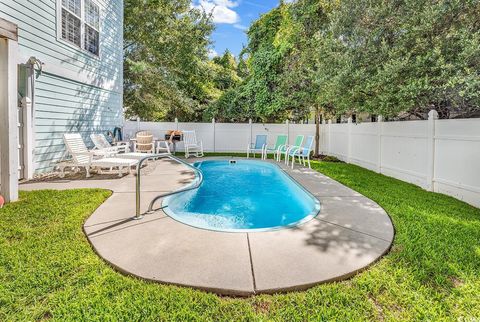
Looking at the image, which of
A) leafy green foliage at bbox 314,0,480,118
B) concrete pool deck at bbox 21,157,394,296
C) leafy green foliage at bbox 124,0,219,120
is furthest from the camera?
leafy green foliage at bbox 124,0,219,120

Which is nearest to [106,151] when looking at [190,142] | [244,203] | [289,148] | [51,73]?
[51,73]

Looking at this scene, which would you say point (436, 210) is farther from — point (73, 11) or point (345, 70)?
point (73, 11)

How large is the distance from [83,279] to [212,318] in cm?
123

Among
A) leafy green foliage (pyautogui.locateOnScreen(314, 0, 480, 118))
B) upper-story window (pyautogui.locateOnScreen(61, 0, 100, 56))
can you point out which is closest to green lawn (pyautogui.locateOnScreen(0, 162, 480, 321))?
leafy green foliage (pyautogui.locateOnScreen(314, 0, 480, 118))

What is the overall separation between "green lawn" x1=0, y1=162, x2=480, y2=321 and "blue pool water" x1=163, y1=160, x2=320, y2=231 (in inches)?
55.4

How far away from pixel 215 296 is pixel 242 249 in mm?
831

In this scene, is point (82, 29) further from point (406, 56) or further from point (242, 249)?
point (406, 56)

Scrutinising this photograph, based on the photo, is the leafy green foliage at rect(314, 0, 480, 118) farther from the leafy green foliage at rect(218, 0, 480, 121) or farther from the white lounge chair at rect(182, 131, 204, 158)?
the white lounge chair at rect(182, 131, 204, 158)

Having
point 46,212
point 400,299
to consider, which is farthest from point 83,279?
point 400,299

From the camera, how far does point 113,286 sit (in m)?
2.31

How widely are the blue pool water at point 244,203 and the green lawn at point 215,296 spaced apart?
55.4 inches

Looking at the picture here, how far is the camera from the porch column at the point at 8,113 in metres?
4.31

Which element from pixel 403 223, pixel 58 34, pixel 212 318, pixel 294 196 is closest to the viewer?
pixel 212 318

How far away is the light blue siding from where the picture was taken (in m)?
6.04
